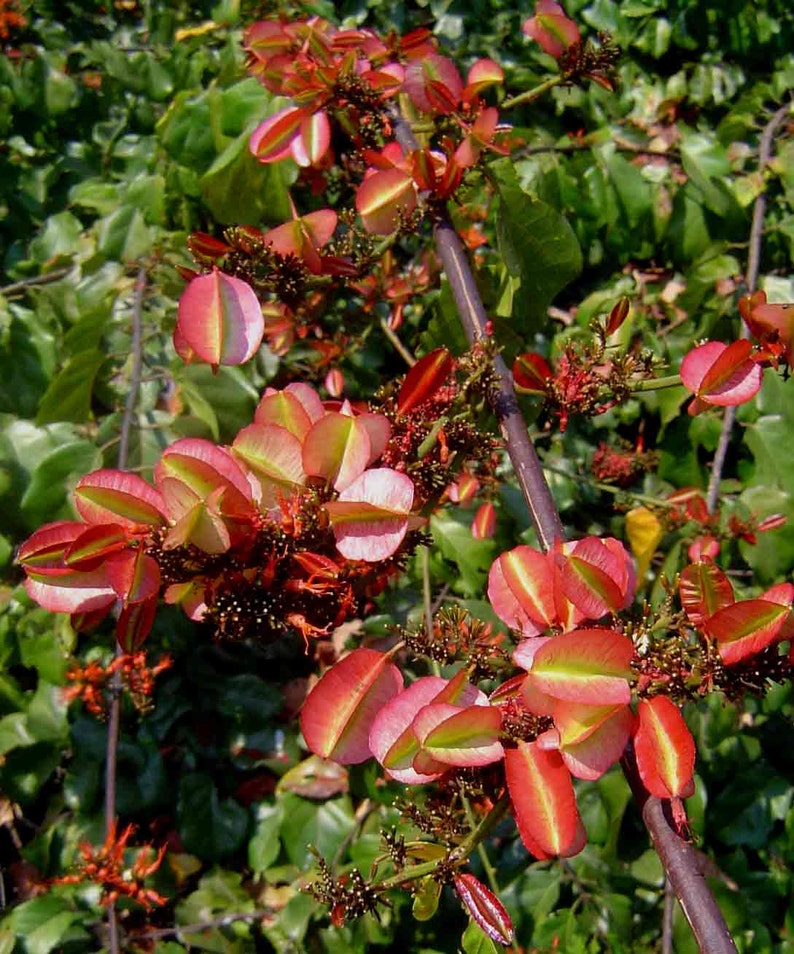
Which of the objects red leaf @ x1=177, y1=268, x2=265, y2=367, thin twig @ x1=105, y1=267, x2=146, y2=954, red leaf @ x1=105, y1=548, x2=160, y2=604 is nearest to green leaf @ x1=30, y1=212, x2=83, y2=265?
thin twig @ x1=105, y1=267, x2=146, y2=954

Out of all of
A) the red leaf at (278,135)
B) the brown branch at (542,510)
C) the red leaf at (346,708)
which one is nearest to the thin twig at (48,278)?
the red leaf at (278,135)

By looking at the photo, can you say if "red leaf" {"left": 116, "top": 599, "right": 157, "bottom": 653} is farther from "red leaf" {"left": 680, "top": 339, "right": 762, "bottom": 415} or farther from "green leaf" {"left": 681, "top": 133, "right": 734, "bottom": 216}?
"green leaf" {"left": 681, "top": 133, "right": 734, "bottom": 216}

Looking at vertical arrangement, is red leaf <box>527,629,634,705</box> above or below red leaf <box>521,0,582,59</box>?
below

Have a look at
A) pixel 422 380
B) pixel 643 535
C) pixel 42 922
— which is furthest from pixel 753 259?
pixel 42 922

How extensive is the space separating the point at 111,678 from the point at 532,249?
32.6 inches

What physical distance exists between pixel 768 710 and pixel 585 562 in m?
0.99

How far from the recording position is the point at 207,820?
4.39 feet

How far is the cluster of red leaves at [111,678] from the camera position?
3.25 feet

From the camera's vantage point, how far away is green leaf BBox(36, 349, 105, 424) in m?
1.12

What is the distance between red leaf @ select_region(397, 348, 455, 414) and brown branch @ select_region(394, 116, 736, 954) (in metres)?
0.06

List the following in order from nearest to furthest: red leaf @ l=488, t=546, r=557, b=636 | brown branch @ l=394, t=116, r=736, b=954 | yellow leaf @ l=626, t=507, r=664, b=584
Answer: brown branch @ l=394, t=116, r=736, b=954 < red leaf @ l=488, t=546, r=557, b=636 < yellow leaf @ l=626, t=507, r=664, b=584

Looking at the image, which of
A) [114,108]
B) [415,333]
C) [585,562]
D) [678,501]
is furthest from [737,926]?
[114,108]

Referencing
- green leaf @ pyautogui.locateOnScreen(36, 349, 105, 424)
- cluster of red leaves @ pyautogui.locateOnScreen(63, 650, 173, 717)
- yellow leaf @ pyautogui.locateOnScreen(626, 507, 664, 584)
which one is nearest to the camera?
cluster of red leaves @ pyautogui.locateOnScreen(63, 650, 173, 717)

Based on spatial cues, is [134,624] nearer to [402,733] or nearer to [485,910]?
[402,733]
